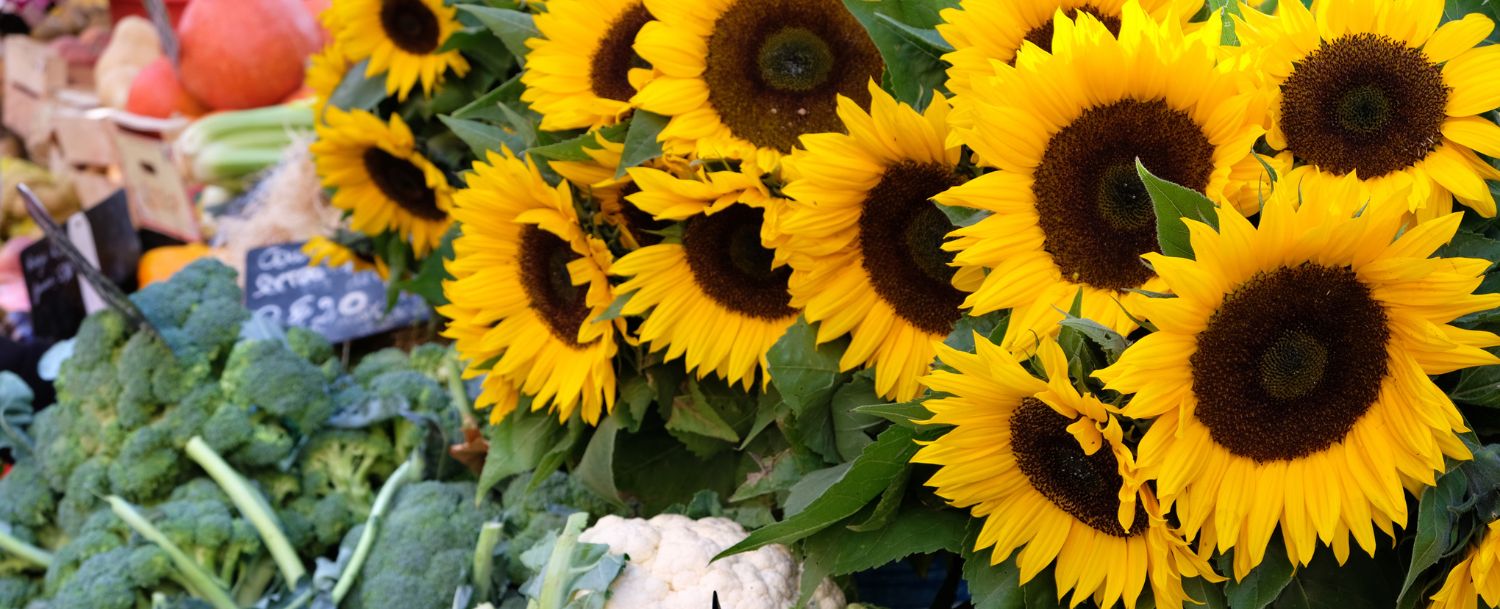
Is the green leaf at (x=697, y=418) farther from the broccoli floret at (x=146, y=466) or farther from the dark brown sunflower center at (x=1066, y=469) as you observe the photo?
the broccoli floret at (x=146, y=466)

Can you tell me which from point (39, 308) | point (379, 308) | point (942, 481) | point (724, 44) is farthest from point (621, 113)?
point (39, 308)

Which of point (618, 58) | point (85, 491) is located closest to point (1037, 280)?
point (618, 58)

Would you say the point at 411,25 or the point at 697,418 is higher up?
the point at 411,25

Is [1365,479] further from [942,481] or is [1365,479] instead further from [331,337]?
[331,337]

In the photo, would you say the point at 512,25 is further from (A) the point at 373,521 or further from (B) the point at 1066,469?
(B) the point at 1066,469

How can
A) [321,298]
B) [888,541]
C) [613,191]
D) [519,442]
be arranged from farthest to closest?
[321,298]
[519,442]
[613,191]
[888,541]

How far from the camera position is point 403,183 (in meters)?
1.74

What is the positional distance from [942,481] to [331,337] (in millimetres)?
1673

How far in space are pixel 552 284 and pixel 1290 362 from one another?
0.74 metres

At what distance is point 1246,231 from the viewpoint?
2.48 ft

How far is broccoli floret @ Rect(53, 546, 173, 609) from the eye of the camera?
148 centimetres

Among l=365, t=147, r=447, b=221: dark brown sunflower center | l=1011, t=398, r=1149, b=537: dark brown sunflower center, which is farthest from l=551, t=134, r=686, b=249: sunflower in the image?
l=365, t=147, r=447, b=221: dark brown sunflower center

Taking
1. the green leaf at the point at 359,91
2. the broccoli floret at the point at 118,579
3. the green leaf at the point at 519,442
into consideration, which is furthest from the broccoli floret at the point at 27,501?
the green leaf at the point at 519,442

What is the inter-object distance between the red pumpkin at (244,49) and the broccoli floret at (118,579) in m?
1.87
